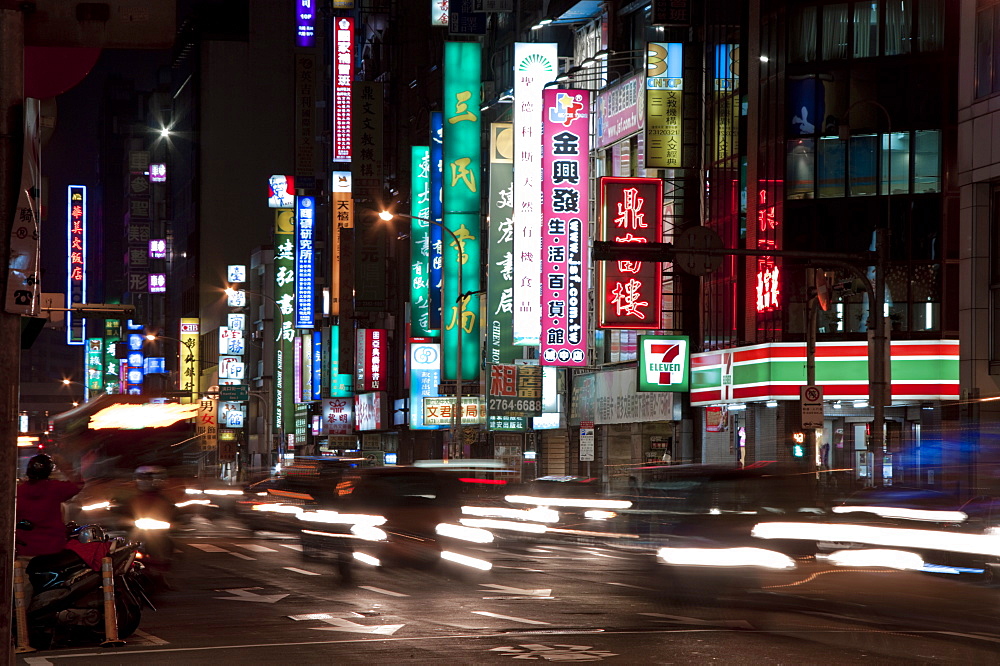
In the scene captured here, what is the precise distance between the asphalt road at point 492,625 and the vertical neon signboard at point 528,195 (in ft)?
80.1

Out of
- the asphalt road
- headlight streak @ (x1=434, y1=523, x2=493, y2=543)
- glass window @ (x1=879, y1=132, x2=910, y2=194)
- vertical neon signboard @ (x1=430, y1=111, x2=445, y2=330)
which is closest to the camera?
the asphalt road

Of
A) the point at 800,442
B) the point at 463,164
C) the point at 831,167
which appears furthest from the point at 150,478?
the point at 463,164

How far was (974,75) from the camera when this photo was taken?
3459cm

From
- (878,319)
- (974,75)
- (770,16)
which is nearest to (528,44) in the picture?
(770,16)

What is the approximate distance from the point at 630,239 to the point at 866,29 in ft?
32.2

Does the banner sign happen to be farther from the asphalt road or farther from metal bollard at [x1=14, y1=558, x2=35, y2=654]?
metal bollard at [x1=14, y1=558, x2=35, y2=654]

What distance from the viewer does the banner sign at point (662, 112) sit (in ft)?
149

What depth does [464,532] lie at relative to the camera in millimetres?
24844

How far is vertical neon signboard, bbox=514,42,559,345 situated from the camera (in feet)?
153

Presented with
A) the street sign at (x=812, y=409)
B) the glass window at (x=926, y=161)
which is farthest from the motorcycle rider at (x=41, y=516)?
the glass window at (x=926, y=161)

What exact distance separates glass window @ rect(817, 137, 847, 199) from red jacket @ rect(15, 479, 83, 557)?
31.9 m

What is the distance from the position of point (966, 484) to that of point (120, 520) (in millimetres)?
14717

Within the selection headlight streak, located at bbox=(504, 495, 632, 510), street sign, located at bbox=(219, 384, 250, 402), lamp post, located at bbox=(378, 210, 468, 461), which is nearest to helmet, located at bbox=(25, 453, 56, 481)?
headlight streak, located at bbox=(504, 495, 632, 510)

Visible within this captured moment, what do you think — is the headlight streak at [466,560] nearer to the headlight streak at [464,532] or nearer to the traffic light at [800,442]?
the headlight streak at [464,532]
